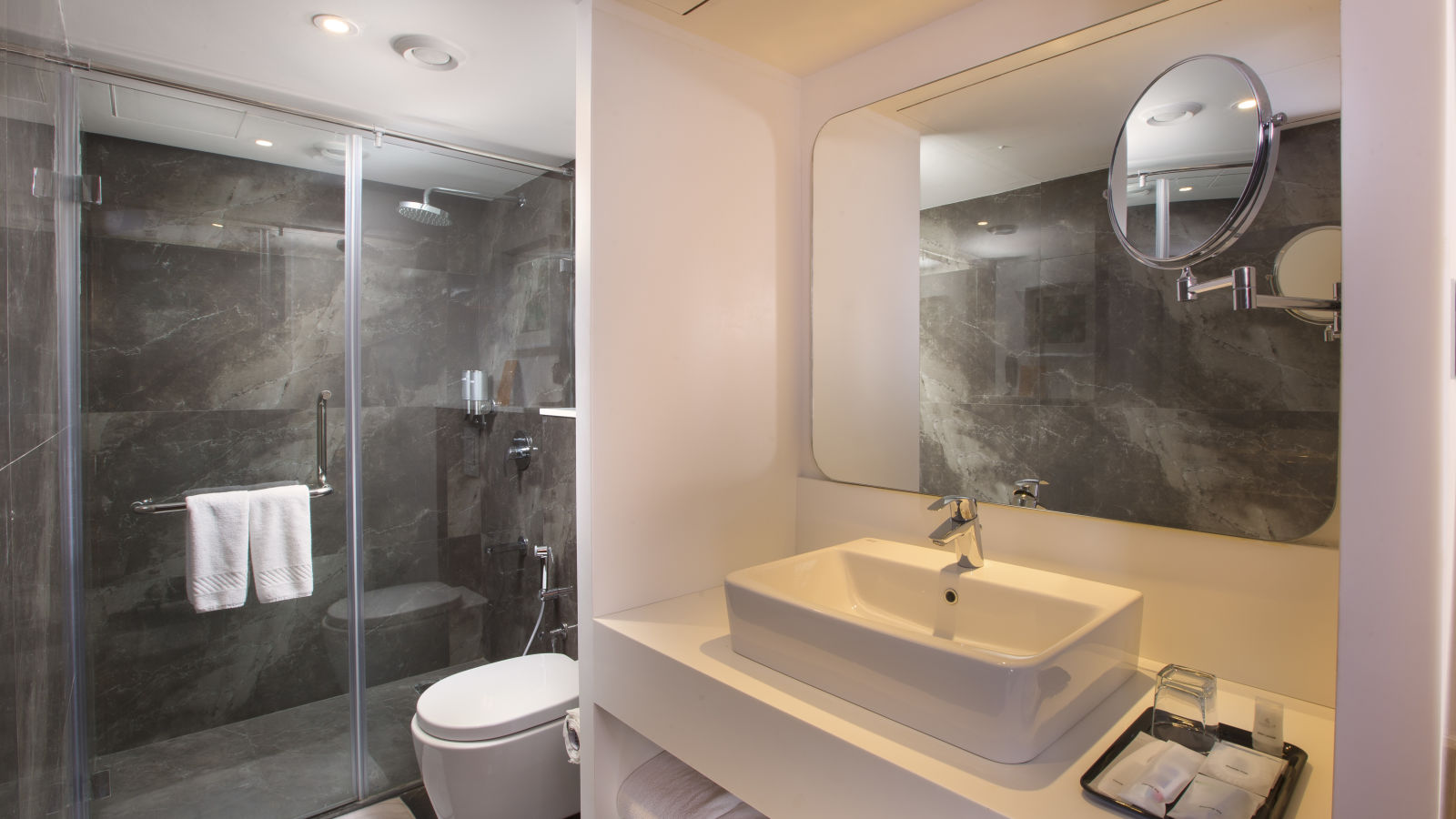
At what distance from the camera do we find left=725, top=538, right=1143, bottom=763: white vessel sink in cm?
90

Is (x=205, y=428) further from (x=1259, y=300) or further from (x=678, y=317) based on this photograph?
(x=1259, y=300)

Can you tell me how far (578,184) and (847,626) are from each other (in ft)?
3.51

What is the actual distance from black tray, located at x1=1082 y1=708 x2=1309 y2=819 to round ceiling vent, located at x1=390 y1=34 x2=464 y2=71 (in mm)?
1976

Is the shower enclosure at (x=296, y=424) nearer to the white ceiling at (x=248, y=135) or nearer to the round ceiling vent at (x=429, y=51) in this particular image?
the white ceiling at (x=248, y=135)

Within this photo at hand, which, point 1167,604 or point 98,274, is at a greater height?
point 98,274

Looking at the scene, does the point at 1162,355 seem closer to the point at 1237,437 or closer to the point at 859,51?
the point at 1237,437

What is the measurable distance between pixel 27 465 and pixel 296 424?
1.24 meters

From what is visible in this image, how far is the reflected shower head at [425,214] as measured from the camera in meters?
2.21

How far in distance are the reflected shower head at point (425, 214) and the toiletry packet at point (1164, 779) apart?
7.58 ft

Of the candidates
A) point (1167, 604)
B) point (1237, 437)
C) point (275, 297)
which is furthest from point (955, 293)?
point (275, 297)

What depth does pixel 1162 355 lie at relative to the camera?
1.20 m

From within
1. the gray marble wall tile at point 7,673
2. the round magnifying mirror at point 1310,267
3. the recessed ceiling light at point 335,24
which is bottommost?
the gray marble wall tile at point 7,673

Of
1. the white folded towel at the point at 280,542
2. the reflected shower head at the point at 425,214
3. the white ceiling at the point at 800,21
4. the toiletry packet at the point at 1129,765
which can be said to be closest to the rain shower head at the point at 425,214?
the reflected shower head at the point at 425,214

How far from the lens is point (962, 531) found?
50.5 inches
